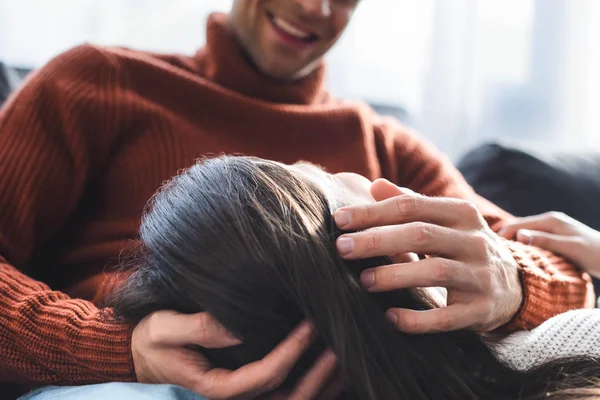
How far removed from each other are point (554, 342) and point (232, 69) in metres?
0.69

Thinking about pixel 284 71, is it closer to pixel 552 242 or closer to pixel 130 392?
pixel 552 242

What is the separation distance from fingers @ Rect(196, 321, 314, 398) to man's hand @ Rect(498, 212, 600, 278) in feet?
1.87

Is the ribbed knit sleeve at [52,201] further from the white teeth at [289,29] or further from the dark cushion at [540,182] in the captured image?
the dark cushion at [540,182]

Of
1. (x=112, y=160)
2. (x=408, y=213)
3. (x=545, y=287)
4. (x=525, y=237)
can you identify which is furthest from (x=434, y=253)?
(x=112, y=160)

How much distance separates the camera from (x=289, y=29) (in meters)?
1.07

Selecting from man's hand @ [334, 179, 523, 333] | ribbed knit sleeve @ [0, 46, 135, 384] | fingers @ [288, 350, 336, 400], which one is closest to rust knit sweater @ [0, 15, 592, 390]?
ribbed knit sleeve @ [0, 46, 135, 384]

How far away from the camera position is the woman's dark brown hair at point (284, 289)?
53 centimetres

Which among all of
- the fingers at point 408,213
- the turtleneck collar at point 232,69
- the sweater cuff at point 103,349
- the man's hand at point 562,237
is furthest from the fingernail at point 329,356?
the turtleneck collar at point 232,69

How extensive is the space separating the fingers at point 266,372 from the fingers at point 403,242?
8cm

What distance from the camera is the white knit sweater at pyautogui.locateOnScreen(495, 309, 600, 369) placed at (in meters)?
0.64

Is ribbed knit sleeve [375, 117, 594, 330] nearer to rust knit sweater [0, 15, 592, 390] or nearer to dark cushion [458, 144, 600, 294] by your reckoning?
rust knit sweater [0, 15, 592, 390]

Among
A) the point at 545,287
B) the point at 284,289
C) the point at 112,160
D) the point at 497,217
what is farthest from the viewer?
the point at 497,217

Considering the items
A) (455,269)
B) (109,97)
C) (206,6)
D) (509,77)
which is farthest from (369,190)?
(509,77)

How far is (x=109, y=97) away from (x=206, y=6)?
0.63 m
